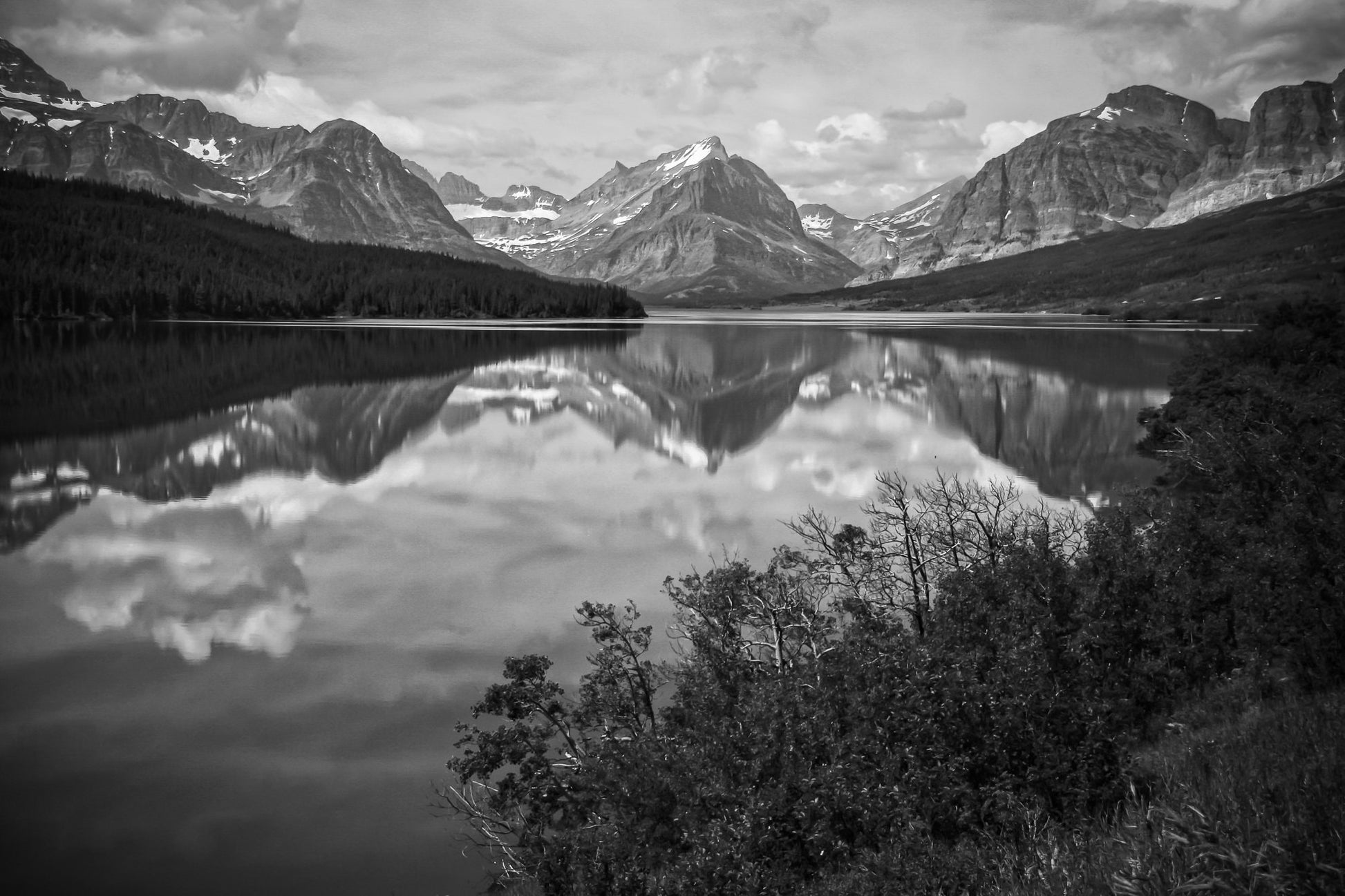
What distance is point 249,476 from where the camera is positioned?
36.8m

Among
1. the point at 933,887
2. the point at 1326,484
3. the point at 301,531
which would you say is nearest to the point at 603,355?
the point at 301,531

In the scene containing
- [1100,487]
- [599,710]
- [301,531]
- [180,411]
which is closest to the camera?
[599,710]

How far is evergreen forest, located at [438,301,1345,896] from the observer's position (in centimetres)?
796

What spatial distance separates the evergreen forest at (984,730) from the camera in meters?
7.96

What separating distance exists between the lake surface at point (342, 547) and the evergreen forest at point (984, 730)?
2264 millimetres

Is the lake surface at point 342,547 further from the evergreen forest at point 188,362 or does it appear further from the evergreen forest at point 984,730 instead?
the evergreen forest at point 984,730

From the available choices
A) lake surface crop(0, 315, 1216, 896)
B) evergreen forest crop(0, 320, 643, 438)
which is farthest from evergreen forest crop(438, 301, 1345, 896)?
evergreen forest crop(0, 320, 643, 438)

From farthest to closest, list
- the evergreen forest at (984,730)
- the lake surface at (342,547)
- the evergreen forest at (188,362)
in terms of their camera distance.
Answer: the evergreen forest at (188,362) < the lake surface at (342,547) < the evergreen forest at (984,730)

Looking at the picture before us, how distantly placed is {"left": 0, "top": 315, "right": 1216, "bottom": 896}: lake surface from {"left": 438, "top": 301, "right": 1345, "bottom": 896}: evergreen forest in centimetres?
226

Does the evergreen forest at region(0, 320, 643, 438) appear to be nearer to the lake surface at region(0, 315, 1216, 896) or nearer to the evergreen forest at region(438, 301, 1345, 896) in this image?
the lake surface at region(0, 315, 1216, 896)

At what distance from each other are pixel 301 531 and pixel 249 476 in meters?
9.55

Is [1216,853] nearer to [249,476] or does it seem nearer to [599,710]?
[599,710]

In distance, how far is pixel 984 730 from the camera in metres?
11.5

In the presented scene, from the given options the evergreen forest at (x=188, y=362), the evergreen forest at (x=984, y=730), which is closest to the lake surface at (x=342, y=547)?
the evergreen forest at (x=188, y=362)
